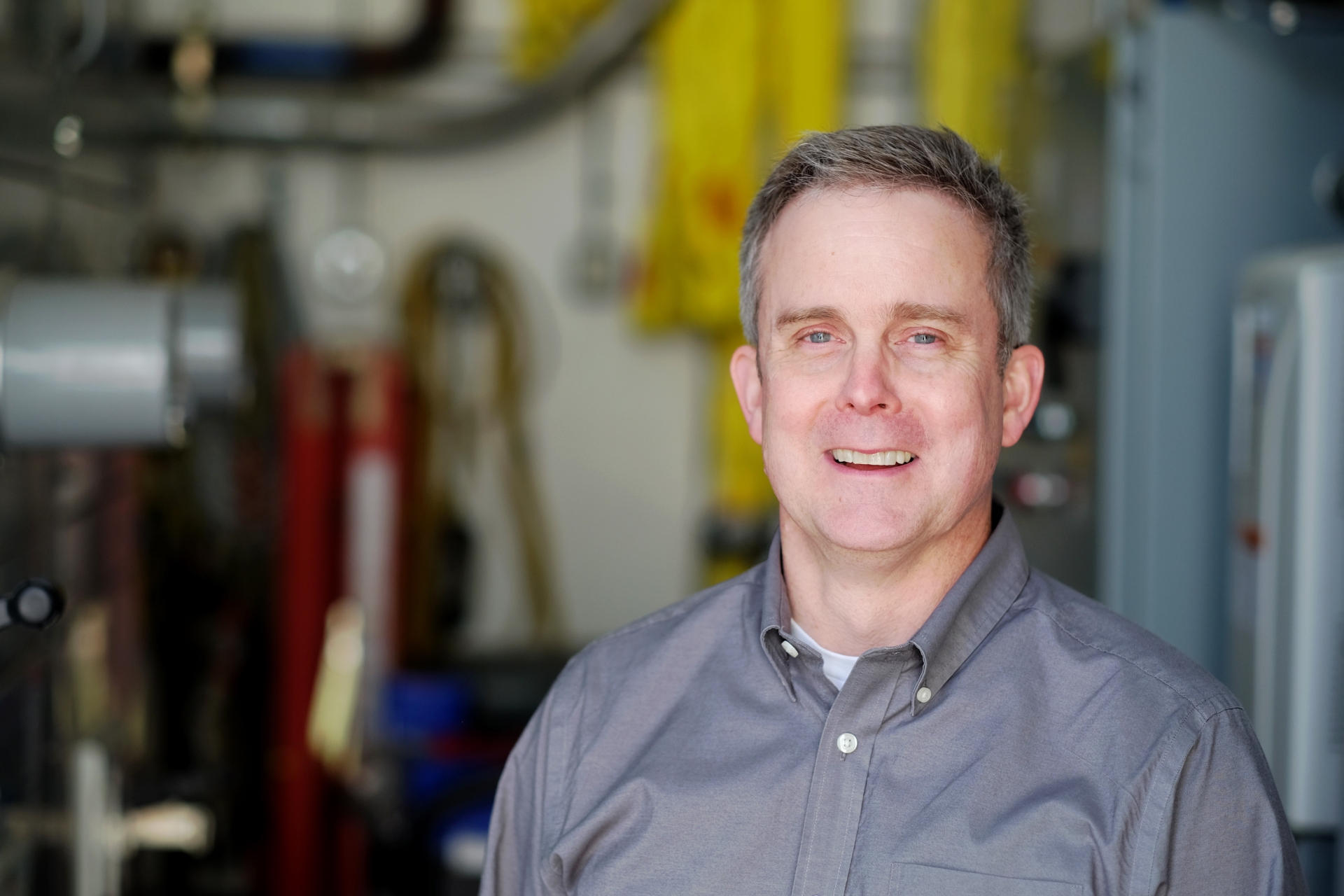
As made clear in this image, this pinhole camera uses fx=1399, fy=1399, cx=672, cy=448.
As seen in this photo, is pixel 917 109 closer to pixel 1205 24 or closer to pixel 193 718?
pixel 1205 24

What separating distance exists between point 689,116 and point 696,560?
1.48 metres

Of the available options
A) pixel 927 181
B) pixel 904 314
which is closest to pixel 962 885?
pixel 904 314

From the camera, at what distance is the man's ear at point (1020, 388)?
61.8 inches

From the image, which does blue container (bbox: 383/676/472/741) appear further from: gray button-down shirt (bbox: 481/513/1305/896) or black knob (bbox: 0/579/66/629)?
black knob (bbox: 0/579/66/629)

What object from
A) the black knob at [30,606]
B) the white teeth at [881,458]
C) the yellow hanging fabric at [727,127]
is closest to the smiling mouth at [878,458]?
the white teeth at [881,458]

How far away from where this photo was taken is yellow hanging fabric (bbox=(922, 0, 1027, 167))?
4.06m

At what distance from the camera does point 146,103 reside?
4.12 m

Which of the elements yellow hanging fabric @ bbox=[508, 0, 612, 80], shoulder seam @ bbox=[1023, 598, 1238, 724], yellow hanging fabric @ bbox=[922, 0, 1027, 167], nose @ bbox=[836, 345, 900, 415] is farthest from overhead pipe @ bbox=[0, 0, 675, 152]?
shoulder seam @ bbox=[1023, 598, 1238, 724]

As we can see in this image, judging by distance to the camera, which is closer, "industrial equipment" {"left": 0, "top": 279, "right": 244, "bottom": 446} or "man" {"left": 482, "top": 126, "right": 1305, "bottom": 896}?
"man" {"left": 482, "top": 126, "right": 1305, "bottom": 896}

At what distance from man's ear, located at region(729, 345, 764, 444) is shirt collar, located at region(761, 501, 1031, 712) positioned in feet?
0.68

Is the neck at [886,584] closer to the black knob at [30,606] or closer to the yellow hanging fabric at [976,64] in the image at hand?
the black knob at [30,606]

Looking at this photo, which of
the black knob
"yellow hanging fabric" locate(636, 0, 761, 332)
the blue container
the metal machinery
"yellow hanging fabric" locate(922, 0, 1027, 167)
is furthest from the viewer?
"yellow hanging fabric" locate(636, 0, 761, 332)

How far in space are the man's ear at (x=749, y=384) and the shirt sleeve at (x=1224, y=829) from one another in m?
0.60

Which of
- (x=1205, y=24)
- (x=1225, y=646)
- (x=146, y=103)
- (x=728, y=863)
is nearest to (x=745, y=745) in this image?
(x=728, y=863)
